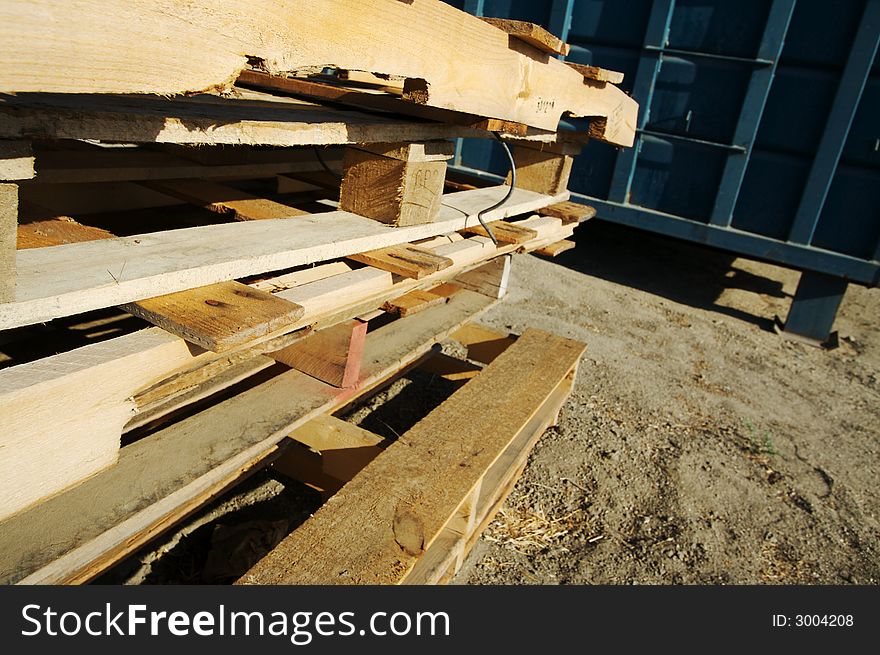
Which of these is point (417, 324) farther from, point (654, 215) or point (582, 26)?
point (582, 26)

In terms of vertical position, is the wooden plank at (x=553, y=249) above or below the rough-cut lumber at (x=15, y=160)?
below

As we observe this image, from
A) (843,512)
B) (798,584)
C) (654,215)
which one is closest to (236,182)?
(798,584)

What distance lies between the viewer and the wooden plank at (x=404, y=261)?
2.00 m

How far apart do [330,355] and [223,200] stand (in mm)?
616

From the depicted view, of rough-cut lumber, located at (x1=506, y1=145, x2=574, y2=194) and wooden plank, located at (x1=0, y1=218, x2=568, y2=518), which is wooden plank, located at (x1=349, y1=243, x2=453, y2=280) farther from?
rough-cut lumber, located at (x1=506, y1=145, x2=574, y2=194)

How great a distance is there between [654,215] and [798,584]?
149 inches

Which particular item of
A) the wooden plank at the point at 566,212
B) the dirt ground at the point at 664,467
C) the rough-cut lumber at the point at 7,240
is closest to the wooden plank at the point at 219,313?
the rough-cut lumber at the point at 7,240

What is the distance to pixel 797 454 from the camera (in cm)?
399

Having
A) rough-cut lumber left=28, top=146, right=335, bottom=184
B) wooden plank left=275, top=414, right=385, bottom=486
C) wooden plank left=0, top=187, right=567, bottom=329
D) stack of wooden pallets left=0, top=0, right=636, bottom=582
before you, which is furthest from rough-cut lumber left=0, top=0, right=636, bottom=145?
wooden plank left=275, top=414, right=385, bottom=486

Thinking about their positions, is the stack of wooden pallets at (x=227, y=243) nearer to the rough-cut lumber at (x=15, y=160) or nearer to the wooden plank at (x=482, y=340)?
the rough-cut lumber at (x=15, y=160)

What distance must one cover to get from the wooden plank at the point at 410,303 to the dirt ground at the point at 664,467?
1.12 metres

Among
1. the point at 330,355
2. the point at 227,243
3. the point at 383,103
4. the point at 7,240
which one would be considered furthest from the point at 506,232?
the point at 7,240

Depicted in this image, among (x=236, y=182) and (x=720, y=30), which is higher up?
(x=720, y=30)

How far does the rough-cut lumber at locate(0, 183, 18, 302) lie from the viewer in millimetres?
1164
